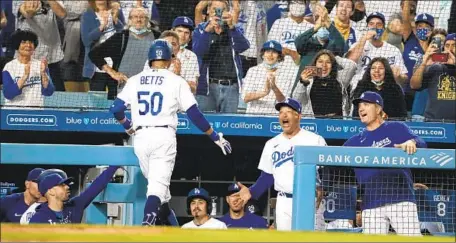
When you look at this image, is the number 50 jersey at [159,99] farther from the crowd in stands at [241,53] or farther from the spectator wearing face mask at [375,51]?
the spectator wearing face mask at [375,51]

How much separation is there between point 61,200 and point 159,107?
3.72ft

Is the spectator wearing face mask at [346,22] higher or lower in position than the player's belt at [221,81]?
higher

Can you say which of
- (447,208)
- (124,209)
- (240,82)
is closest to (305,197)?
(124,209)

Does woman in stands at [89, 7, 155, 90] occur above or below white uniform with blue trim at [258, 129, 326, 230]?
above

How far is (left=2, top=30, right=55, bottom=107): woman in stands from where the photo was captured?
1261cm

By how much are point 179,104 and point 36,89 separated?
150 inches

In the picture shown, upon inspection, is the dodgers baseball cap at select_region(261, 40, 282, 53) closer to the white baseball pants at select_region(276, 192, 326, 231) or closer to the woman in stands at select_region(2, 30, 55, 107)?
the woman in stands at select_region(2, 30, 55, 107)

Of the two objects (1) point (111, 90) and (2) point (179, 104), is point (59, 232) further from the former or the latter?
(1) point (111, 90)

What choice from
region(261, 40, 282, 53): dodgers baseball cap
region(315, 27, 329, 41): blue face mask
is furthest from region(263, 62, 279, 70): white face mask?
region(315, 27, 329, 41): blue face mask

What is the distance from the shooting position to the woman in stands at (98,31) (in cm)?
1316

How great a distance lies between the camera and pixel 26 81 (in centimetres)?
1264

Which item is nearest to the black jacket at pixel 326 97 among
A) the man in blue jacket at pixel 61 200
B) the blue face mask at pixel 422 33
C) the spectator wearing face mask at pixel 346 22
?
the spectator wearing face mask at pixel 346 22

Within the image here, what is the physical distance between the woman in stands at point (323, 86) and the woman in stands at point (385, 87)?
0.20m

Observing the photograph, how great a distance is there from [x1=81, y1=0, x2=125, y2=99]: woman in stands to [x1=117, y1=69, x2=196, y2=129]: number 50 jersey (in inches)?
149
